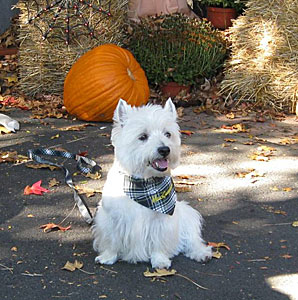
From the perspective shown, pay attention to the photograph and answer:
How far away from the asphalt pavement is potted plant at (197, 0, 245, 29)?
2449 mm

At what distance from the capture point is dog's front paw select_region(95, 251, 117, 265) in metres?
4.15

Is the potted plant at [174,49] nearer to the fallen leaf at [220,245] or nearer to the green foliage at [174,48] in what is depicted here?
the green foliage at [174,48]

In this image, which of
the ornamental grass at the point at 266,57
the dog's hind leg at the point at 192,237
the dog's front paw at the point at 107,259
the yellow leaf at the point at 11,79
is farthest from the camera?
the yellow leaf at the point at 11,79

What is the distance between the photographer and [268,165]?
632 centimetres

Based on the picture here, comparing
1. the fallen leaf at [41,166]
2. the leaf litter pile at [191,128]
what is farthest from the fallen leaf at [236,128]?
the fallen leaf at [41,166]

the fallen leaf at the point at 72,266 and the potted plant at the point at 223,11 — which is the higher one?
the potted plant at the point at 223,11

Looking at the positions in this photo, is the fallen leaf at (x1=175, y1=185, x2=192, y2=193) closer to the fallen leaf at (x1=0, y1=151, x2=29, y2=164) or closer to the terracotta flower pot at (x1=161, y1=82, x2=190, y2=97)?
the fallen leaf at (x1=0, y1=151, x2=29, y2=164)

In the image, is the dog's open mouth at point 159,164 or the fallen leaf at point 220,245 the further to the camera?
the fallen leaf at point 220,245

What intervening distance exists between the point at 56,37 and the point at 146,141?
507 cm

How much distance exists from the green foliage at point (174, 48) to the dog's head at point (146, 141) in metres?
4.68

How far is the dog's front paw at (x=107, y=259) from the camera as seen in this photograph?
4.15 metres

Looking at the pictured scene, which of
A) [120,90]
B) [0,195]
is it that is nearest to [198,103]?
[120,90]

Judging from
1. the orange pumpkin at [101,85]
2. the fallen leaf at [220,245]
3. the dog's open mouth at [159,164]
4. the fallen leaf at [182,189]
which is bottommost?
the fallen leaf at [182,189]

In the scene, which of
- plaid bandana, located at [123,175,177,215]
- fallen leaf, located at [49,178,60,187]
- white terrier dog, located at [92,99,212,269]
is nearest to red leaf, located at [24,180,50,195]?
fallen leaf, located at [49,178,60,187]
